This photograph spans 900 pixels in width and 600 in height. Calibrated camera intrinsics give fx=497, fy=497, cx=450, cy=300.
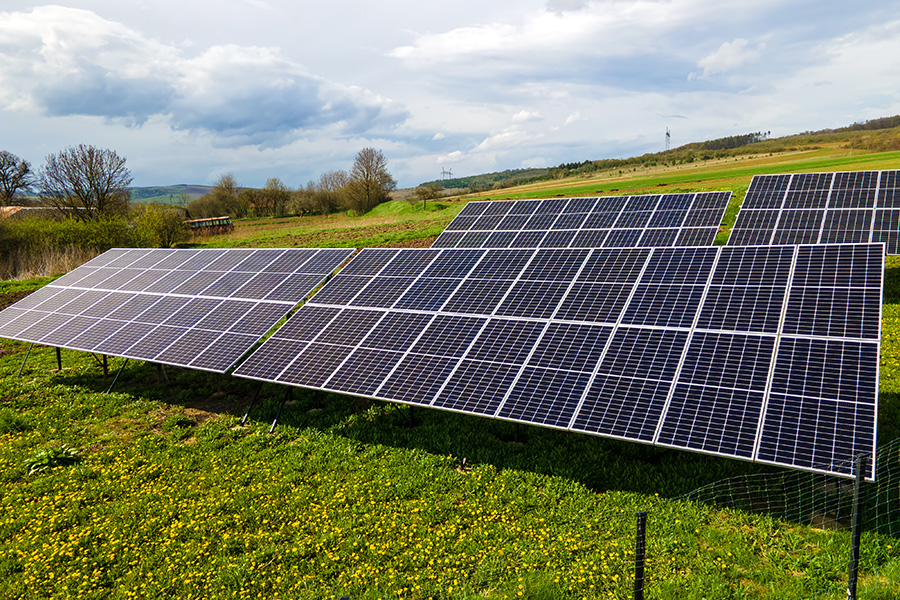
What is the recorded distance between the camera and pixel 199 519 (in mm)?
9297

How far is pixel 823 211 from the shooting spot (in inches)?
883

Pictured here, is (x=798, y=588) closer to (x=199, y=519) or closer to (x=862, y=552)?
(x=862, y=552)

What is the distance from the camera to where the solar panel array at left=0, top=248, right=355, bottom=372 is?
14.6 meters

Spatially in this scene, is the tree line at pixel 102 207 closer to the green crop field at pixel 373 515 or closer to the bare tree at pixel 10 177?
the bare tree at pixel 10 177

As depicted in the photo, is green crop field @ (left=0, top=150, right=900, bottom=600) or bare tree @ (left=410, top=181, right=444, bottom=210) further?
bare tree @ (left=410, top=181, right=444, bottom=210)

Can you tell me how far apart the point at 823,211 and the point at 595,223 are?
32.7 ft

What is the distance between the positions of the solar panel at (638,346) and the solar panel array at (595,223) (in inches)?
430

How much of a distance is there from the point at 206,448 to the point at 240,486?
2.31m

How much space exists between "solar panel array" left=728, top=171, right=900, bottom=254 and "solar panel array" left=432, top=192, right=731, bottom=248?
149cm

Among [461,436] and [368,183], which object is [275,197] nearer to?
[368,183]

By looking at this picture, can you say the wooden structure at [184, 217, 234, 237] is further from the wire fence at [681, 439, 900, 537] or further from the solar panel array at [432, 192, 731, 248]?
the wire fence at [681, 439, 900, 537]

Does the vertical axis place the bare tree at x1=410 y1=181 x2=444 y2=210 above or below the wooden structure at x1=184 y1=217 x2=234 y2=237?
above

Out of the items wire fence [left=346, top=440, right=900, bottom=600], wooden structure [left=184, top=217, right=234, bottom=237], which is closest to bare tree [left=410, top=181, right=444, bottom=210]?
wooden structure [left=184, top=217, right=234, bottom=237]

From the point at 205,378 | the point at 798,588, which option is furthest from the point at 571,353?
the point at 205,378
